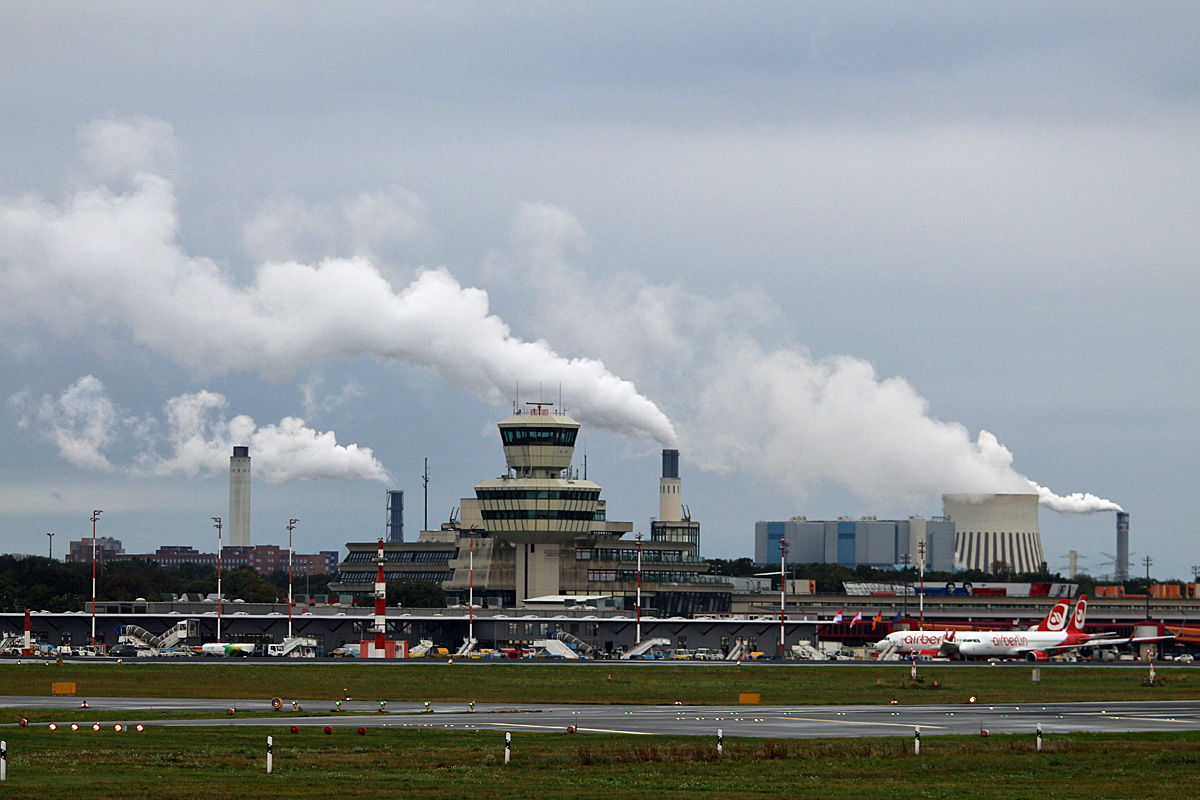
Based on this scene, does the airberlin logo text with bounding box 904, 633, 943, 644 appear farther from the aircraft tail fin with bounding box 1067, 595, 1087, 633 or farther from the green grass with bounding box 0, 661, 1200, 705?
the green grass with bounding box 0, 661, 1200, 705

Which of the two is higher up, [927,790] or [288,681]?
[927,790]

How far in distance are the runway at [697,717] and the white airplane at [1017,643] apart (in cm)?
8627

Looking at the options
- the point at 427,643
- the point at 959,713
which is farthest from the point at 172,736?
the point at 427,643

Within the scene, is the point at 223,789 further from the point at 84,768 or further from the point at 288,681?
the point at 288,681

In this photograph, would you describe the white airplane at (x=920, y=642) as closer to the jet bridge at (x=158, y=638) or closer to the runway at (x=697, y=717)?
the runway at (x=697, y=717)

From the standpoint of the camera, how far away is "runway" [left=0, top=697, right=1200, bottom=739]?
69188mm

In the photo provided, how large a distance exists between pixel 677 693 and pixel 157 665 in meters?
54.9

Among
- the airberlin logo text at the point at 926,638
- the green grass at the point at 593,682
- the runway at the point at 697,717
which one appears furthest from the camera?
the airberlin logo text at the point at 926,638

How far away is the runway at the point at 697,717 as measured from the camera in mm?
69188

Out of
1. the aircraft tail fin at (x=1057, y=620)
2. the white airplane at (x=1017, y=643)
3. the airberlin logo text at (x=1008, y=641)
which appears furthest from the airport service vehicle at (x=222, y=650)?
the aircraft tail fin at (x=1057, y=620)

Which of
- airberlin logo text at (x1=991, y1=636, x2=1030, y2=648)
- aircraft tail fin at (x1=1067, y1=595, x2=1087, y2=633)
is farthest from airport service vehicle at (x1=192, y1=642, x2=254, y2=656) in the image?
aircraft tail fin at (x1=1067, y1=595, x2=1087, y2=633)

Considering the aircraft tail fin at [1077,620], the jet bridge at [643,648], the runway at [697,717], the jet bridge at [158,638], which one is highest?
the runway at [697,717]

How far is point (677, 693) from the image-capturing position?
106 metres

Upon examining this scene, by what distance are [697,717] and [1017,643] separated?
373 feet
